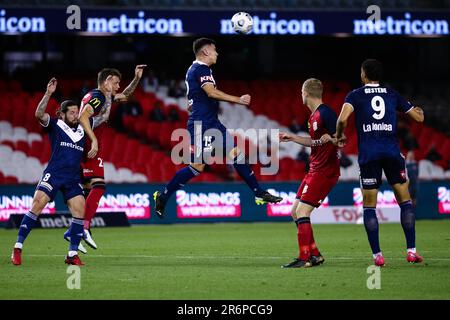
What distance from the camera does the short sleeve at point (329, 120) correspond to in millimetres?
11273

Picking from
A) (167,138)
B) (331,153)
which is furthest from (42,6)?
(331,153)

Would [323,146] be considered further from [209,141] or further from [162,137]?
[162,137]

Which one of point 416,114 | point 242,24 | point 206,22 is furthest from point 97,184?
point 206,22

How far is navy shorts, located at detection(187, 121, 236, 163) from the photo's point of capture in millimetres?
11867

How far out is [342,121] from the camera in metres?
10.8

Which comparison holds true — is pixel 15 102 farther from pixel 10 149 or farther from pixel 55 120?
pixel 55 120

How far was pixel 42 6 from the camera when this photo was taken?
2305 centimetres

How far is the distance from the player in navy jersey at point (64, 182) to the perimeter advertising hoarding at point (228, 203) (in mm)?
9192

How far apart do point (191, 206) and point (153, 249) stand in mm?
7179

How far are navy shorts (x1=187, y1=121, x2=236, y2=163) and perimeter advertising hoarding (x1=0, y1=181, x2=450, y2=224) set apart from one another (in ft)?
30.9

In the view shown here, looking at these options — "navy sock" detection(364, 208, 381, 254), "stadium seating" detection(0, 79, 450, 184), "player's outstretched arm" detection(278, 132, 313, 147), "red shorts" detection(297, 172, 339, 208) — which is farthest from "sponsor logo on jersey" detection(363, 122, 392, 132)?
"stadium seating" detection(0, 79, 450, 184)

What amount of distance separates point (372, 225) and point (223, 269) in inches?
72.7
